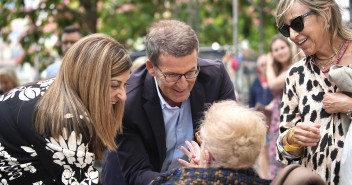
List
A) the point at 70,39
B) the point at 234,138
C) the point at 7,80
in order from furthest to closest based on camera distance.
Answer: the point at 7,80, the point at 70,39, the point at 234,138

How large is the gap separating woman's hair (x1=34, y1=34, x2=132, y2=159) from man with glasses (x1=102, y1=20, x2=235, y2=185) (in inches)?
13.8

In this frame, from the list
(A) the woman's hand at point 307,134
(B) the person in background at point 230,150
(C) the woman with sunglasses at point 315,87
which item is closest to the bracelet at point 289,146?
(C) the woman with sunglasses at point 315,87

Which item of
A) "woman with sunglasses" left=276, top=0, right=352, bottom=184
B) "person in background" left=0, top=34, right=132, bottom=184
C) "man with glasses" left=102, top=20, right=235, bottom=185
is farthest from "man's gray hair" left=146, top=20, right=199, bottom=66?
"woman with sunglasses" left=276, top=0, right=352, bottom=184

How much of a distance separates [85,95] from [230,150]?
826 mm

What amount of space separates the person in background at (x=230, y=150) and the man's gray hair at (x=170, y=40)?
0.65m

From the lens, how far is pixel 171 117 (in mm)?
2922

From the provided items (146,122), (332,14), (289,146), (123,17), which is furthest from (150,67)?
(123,17)

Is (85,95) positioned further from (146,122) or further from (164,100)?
(164,100)

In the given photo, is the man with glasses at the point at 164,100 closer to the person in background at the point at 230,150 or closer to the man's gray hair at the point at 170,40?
the man's gray hair at the point at 170,40

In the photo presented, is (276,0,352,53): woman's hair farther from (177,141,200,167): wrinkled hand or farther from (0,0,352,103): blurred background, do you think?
(0,0,352,103): blurred background

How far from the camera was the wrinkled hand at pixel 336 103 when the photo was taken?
223 cm

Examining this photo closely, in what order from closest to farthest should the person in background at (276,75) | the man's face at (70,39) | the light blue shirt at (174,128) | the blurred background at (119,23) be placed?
1. the light blue shirt at (174,128)
2. the person in background at (276,75)
3. the man's face at (70,39)
4. the blurred background at (119,23)

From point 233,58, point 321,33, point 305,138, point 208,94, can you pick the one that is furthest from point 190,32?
point 233,58

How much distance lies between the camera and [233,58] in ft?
28.7
